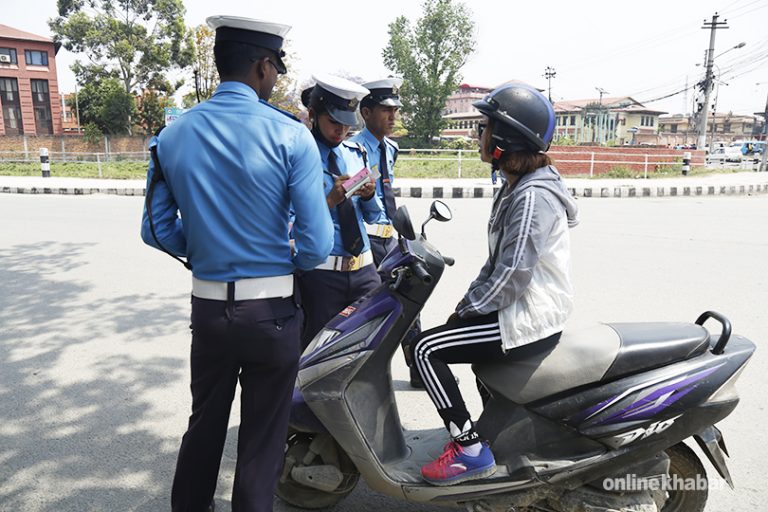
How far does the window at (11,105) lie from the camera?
38688 millimetres

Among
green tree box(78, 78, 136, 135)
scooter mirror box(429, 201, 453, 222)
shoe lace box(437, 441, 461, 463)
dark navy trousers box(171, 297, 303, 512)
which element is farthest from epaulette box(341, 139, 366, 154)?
green tree box(78, 78, 136, 135)

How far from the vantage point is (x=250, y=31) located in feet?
6.37

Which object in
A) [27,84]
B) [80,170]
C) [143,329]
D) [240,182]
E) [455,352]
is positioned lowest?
[143,329]

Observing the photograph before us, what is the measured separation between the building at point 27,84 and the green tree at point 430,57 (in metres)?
22.8

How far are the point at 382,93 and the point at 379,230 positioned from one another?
82cm

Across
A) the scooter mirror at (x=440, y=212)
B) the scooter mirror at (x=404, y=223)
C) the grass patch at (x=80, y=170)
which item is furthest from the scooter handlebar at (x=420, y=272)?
the grass patch at (x=80, y=170)

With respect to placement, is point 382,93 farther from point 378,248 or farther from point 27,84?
point 27,84

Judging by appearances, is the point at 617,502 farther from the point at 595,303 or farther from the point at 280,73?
the point at 595,303

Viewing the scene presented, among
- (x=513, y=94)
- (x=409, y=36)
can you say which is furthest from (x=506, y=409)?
(x=409, y=36)

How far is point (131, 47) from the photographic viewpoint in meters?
34.6

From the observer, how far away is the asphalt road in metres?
2.80

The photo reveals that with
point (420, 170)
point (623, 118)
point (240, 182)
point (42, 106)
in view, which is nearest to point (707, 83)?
point (420, 170)

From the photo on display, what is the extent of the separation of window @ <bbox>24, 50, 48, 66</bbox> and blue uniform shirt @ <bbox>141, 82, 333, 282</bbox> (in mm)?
44818

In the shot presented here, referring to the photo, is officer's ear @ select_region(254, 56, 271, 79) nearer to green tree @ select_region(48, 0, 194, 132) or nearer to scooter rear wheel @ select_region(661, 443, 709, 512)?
scooter rear wheel @ select_region(661, 443, 709, 512)
